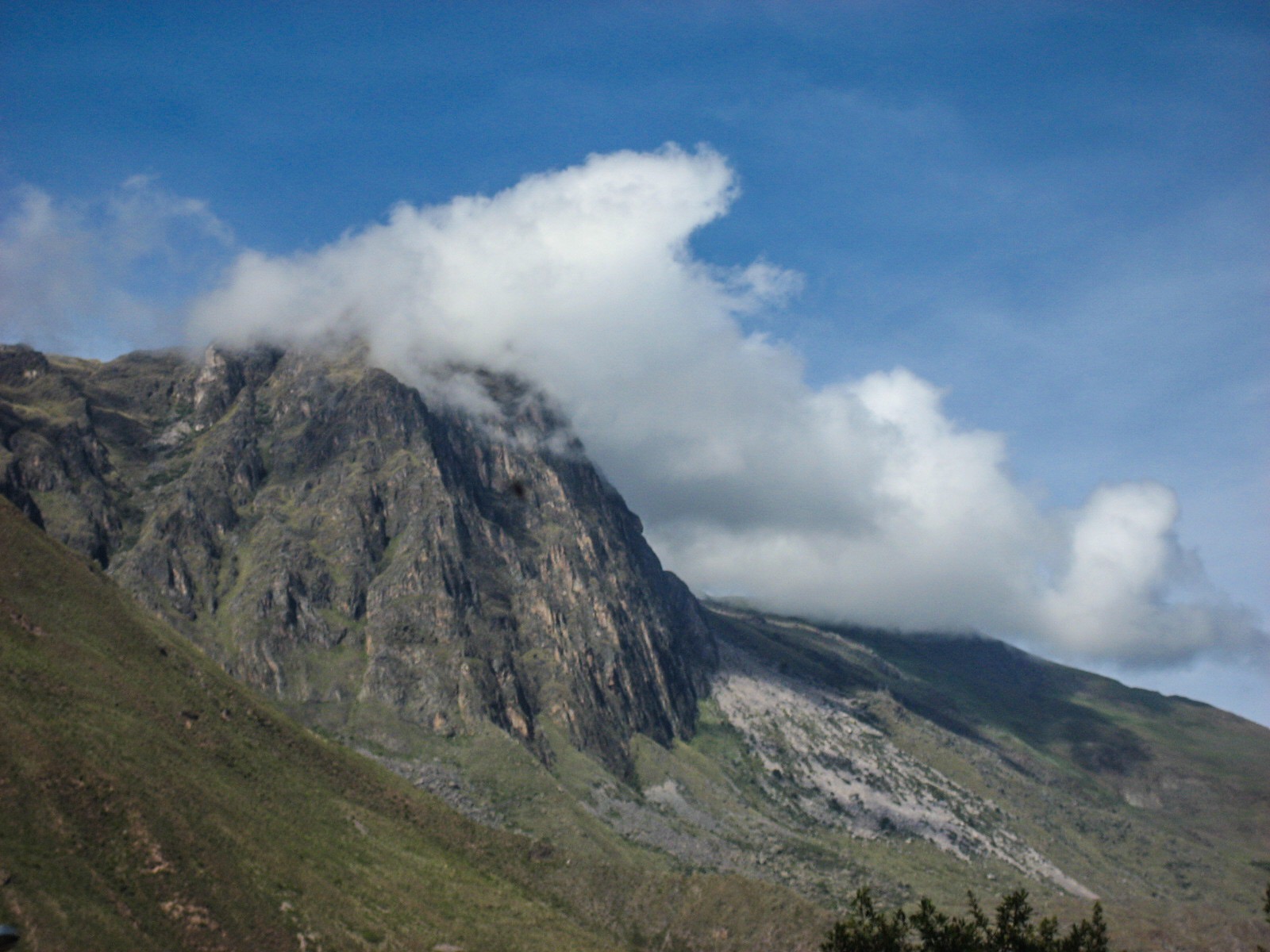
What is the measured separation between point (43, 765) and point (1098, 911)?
156 meters

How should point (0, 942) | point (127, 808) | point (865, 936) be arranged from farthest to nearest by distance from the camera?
point (127, 808) → point (865, 936) → point (0, 942)

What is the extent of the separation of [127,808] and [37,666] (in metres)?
46.8

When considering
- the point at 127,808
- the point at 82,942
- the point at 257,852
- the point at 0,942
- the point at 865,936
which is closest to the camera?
the point at 0,942

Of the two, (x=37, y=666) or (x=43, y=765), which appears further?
(x=37, y=666)

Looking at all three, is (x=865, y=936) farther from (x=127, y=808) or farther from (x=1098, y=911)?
(x=127, y=808)

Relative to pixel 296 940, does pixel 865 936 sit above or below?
above

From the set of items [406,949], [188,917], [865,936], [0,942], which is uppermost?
[865,936]

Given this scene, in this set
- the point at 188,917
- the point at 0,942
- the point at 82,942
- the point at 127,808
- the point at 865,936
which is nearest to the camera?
the point at 0,942

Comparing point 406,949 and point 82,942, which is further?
point 406,949

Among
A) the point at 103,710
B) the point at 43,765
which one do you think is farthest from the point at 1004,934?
the point at 103,710

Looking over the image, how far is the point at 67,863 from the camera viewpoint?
135375 mm

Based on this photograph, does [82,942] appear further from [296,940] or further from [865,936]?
[865,936]

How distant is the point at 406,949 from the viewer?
632ft

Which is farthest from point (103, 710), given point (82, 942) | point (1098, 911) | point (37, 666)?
point (1098, 911)
